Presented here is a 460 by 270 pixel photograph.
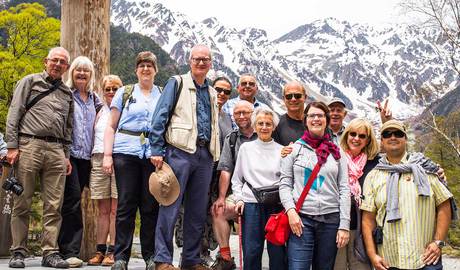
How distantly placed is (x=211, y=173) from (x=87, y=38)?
2272 millimetres

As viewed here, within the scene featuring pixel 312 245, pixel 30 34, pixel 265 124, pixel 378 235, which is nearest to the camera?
pixel 378 235

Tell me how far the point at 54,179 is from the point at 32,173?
8.1 inches

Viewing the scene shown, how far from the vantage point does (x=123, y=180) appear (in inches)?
187

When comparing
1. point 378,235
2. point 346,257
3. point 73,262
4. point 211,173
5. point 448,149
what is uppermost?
point 211,173

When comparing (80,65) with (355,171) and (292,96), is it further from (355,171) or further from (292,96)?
(355,171)

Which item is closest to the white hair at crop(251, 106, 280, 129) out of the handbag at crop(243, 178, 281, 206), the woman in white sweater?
the woman in white sweater

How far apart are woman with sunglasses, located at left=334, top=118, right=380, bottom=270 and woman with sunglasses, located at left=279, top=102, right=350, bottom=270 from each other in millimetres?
172

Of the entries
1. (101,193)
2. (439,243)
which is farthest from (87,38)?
(439,243)

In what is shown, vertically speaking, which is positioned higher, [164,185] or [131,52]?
[131,52]

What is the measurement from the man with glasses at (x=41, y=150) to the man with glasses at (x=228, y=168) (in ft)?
4.75

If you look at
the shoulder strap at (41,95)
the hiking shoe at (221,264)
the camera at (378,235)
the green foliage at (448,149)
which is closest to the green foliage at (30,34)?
the green foliage at (448,149)

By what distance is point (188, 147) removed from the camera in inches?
178

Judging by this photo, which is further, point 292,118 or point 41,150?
point 41,150

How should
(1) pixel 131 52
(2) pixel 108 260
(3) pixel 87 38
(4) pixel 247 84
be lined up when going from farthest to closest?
(1) pixel 131 52 → (3) pixel 87 38 → (4) pixel 247 84 → (2) pixel 108 260
